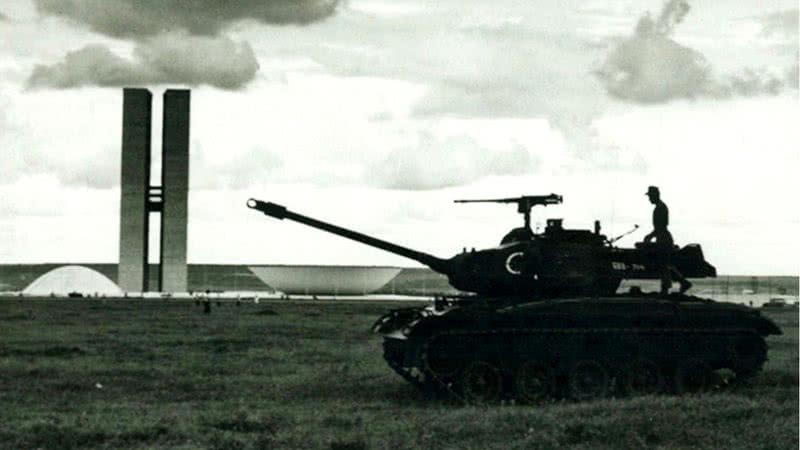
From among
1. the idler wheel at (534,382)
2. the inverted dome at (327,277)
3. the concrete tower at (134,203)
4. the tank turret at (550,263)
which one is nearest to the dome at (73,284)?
the concrete tower at (134,203)

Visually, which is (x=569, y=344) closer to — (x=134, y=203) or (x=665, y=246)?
(x=665, y=246)

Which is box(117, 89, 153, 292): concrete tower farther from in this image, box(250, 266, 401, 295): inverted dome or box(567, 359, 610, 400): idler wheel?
box(567, 359, 610, 400): idler wheel

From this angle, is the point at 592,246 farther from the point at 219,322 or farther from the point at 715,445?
the point at 219,322

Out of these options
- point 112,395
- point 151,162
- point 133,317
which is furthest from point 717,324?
point 151,162

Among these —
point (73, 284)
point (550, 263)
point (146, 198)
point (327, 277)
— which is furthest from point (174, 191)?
point (550, 263)

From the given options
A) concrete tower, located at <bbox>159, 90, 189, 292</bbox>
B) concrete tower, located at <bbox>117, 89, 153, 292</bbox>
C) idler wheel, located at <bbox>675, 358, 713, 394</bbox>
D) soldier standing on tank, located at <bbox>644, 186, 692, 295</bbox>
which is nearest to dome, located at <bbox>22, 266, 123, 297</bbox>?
concrete tower, located at <bbox>117, 89, 153, 292</bbox>

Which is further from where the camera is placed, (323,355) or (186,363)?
(323,355)
